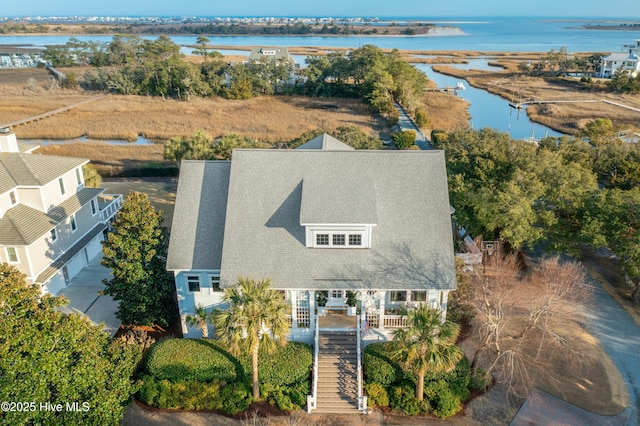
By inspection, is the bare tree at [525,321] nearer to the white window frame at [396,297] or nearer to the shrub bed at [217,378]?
the white window frame at [396,297]

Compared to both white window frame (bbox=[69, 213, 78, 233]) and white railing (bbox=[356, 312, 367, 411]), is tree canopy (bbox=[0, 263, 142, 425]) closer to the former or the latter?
white railing (bbox=[356, 312, 367, 411])

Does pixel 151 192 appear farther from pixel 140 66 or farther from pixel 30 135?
pixel 140 66

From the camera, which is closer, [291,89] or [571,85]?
[291,89]

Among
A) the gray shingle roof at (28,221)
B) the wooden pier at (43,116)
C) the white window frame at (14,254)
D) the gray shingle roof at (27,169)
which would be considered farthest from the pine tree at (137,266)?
the wooden pier at (43,116)

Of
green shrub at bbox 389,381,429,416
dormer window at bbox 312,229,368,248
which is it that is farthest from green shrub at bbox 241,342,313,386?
dormer window at bbox 312,229,368,248

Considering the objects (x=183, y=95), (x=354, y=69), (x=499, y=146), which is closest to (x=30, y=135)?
(x=183, y=95)

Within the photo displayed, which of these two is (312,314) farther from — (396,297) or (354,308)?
(396,297)
